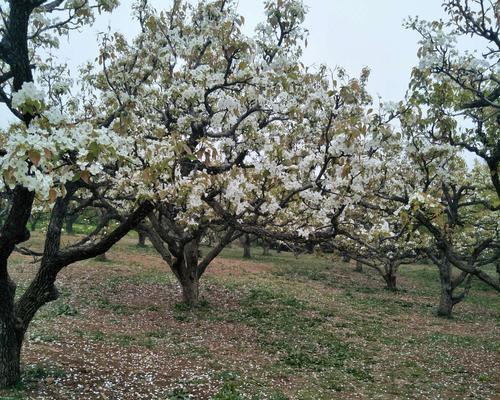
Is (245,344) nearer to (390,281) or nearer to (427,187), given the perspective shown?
(427,187)

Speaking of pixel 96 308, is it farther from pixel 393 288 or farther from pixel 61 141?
pixel 393 288

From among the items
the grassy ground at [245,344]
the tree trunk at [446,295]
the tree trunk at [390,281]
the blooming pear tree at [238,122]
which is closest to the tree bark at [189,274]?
the grassy ground at [245,344]

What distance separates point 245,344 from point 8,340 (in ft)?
26.6

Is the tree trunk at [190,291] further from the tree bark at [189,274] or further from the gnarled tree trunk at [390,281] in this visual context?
the gnarled tree trunk at [390,281]

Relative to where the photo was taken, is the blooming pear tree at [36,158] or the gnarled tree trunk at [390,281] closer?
the blooming pear tree at [36,158]

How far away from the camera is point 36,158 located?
4586 millimetres

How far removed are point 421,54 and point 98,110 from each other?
32.6 ft

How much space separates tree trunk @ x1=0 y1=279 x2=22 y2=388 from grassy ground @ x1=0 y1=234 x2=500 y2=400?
0.50 metres

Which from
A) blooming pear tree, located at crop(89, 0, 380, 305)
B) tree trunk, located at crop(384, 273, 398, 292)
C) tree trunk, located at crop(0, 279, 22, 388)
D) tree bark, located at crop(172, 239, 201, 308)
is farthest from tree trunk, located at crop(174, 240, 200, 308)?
tree trunk, located at crop(384, 273, 398, 292)

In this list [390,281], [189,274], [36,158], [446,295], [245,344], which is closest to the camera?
[36,158]

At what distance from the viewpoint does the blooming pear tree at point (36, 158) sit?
4.88 meters

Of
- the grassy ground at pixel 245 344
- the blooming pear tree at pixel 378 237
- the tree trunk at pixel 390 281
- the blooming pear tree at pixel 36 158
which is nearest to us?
the blooming pear tree at pixel 36 158

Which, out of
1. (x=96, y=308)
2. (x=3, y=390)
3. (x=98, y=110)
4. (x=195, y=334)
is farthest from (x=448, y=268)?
(x=3, y=390)

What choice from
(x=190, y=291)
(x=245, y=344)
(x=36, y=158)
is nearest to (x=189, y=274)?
(x=190, y=291)
